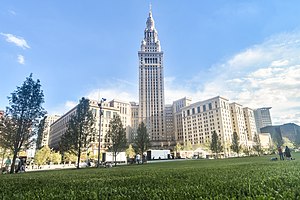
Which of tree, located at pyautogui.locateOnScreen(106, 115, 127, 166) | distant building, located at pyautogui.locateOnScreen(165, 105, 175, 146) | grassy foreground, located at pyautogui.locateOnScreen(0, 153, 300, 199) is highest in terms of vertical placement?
distant building, located at pyautogui.locateOnScreen(165, 105, 175, 146)

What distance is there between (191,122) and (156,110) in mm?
26791

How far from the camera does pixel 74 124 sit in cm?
2725

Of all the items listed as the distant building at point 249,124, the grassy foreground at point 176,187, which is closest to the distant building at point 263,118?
the distant building at point 249,124

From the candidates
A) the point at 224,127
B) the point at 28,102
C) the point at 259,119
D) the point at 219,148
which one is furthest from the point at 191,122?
the point at 28,102

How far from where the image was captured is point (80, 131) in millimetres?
26938

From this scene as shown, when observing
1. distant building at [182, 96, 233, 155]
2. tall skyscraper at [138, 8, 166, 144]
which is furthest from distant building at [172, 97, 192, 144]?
tall skyscraper at [138, 8, 166, 144]

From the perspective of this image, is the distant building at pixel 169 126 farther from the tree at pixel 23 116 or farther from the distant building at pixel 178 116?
the tree at pixel 23 116

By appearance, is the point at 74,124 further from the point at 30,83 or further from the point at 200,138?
the point at 200,138

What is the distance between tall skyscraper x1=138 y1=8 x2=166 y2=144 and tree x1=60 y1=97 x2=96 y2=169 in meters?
96.4

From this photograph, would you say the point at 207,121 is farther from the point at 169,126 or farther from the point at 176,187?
the point at 176,187

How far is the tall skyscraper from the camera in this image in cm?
12588

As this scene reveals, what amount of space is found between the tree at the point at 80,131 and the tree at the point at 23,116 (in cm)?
504

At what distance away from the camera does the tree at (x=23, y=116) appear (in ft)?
67.8

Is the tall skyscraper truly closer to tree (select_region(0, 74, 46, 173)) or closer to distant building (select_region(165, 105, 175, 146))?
distant building (select_region(165, 105, 175, 146))
